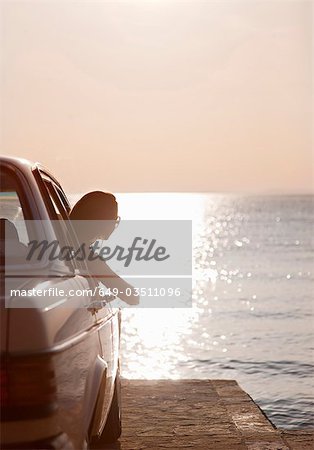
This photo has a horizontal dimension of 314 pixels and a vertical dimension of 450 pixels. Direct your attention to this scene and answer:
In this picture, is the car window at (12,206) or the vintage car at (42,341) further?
the car window at (12,206)

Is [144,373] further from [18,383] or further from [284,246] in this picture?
[284,246]

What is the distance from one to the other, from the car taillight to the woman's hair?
1555mm

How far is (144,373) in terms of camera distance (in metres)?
20.2

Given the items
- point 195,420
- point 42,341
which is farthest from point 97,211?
point 195,420

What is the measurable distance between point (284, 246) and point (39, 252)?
3337 inches

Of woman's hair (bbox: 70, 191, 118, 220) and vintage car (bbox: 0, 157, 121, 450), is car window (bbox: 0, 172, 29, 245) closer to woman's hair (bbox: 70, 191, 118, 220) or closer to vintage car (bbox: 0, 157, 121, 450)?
vintage car (bbox: 0, 157, 121, 450)

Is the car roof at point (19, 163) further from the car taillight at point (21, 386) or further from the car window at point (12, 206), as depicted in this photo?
the car taillight at point (21, 386)

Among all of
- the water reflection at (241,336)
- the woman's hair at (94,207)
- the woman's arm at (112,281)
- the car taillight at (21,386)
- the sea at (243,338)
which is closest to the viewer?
the car taillight at (21,386)

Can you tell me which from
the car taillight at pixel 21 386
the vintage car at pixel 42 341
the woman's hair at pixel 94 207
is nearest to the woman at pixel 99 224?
the woman's hair at pixel 94 207

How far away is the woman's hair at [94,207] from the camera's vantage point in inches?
176

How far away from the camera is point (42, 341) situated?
9.98ft

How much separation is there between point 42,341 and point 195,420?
15.8ft

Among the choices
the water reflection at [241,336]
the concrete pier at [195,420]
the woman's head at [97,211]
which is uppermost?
the woman's head at [97,211]

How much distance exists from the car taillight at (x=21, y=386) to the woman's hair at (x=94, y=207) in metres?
1.55
